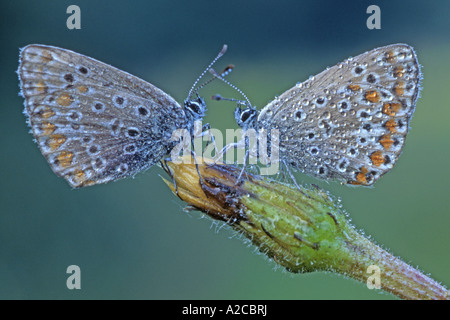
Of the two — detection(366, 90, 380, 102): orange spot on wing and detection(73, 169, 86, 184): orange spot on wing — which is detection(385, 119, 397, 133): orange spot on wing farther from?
detection(73, 169, 86, 184): orange spot on wing

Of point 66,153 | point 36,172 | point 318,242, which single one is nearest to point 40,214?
point 36,172

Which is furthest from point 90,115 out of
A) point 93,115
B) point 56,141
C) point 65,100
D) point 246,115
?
point 246,115

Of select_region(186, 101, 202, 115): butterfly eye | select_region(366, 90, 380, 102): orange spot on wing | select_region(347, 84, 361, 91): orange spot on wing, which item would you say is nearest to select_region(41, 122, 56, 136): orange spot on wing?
select_region(186, 101, 202, 115): butterfly eye

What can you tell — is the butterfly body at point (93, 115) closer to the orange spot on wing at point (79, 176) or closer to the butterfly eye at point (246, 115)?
the orange spot on wing at point (79, 176)

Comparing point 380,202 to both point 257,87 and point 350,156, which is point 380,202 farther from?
point 350,156

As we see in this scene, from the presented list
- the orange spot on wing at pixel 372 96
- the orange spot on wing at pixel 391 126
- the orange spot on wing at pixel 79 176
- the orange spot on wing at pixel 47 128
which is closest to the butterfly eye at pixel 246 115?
the orange spot on wing at pixel 372 96

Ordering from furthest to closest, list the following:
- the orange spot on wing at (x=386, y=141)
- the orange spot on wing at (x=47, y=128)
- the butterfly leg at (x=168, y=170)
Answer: the orange spot on wing at (x=47, y=128) → the orange spot on wing at (x=386, y=141) → the butterfly leg at (x=168, y=170)

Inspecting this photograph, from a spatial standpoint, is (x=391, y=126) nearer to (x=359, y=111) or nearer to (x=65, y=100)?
(x=359, y=111)
